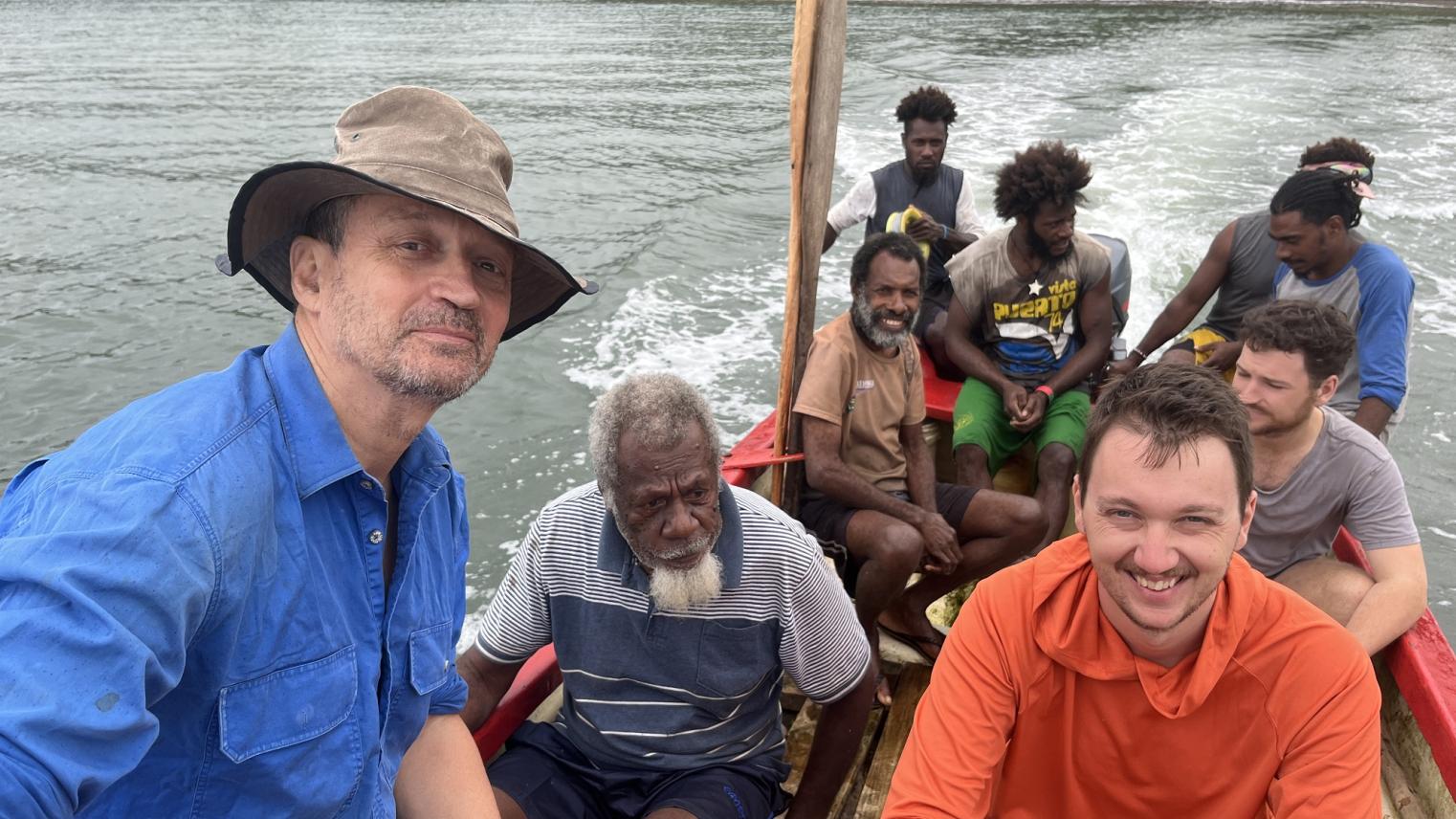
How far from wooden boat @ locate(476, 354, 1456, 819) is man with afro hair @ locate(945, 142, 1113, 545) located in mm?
1001

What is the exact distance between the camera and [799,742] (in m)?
3.03

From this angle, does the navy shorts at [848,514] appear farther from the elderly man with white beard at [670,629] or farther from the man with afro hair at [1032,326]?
the elderly man with white beard at [670,629]

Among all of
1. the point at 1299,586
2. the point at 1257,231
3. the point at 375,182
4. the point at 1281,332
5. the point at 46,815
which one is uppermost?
the point at 375,182

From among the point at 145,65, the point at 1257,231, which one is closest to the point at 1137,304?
the point at 1257,231

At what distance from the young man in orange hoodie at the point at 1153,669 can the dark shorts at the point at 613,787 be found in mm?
530

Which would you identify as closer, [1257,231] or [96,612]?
[96,612]

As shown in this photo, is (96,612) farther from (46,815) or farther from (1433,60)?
(1433,60)

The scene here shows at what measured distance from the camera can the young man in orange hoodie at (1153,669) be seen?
172cm

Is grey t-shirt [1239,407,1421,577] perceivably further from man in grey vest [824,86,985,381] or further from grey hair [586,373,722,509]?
man in grey vest [824,86,985,381]

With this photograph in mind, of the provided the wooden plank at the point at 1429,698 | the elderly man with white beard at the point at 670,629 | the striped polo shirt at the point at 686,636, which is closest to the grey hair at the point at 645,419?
the elderly man with white beard at the point at 670,629

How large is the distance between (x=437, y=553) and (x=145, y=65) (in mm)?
19087

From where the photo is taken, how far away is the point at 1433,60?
18516 mm

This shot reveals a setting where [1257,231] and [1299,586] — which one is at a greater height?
[1257,231]

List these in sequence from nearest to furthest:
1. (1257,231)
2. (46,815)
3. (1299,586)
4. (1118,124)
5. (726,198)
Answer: (46,815), (1299,586), (1257,231), (726,198), (1118,124)
